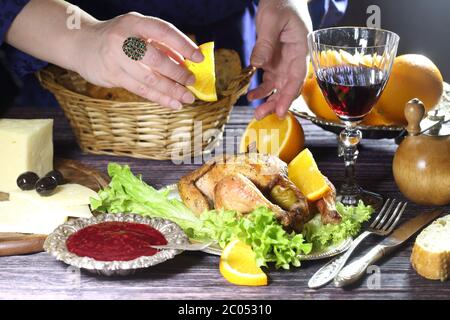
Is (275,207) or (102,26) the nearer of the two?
(275,207)

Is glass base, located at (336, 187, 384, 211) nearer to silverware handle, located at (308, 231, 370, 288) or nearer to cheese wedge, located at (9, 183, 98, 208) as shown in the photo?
silverware handle, located at (308, 231, 370, 288)

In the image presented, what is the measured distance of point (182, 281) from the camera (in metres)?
1.66

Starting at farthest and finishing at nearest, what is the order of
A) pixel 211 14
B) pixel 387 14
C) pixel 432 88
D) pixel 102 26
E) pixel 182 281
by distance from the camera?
1. pixel 387 14
2. pixel 211 14
3. pixel 432 88
4. pixel 102 26
5. pixel 182 281

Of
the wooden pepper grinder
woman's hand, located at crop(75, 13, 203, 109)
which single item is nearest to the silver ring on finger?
woman's hand, located at crop(75, 13, 203, 109)

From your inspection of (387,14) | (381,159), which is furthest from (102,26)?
(387,14)

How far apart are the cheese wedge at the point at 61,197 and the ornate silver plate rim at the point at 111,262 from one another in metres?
Result: 0.19

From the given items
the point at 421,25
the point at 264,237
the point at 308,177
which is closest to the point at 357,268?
the point at 264,237

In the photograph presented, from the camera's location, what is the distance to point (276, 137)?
7.43ft

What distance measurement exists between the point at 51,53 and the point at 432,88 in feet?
3.41

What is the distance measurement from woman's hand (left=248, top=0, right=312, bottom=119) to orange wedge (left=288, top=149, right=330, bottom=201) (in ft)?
1.15

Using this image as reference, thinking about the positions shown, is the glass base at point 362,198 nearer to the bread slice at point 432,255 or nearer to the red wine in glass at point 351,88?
the red wine in glass at point 351,88

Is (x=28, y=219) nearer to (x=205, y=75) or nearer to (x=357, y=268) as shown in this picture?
(x=205, y=75)

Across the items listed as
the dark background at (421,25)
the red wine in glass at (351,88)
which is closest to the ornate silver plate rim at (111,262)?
the red wine in glass at (351,88)

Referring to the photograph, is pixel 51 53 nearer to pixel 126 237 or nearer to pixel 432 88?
pixel 126 237
